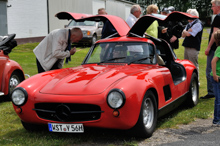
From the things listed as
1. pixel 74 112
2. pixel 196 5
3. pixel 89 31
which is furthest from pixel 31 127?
pixel 196 5

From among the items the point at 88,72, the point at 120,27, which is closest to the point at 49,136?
the point at 88,72

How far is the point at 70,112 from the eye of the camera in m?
4.66

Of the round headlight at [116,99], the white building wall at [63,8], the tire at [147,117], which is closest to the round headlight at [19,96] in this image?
the round headlight at [116,99]

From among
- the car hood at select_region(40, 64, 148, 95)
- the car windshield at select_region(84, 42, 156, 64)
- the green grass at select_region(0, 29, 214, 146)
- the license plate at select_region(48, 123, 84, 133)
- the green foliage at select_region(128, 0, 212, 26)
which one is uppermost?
the green foliage at select_region(128, 0, 212, 26)

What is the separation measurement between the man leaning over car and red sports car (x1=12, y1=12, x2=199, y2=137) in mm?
667

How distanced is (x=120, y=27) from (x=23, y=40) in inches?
632

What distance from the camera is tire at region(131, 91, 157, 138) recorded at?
4.73m

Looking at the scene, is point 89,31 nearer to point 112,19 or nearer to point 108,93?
point 112,19

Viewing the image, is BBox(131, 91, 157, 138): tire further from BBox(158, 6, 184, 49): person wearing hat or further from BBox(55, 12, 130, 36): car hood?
BBox(158, 6, 184, 49): person wearing hat

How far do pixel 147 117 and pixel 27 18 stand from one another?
19.0 m

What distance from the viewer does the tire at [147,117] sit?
15.5 ft

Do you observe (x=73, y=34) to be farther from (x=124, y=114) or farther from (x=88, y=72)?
(x=124, y=114)

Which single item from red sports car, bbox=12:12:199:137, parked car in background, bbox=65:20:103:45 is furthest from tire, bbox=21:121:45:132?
parked car in background, bbox=65:20:103:45

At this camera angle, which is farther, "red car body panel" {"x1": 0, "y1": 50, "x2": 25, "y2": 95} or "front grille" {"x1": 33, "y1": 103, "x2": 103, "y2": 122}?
"red car body panel" {"x1": 0, "y1": 50, "x2": 25, "y2": 95}
